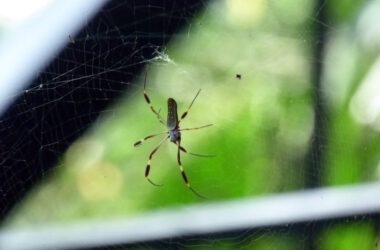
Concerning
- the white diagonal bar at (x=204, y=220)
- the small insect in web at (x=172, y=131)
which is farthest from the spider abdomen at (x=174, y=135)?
the white diagonal bar at (x=204, y=220)

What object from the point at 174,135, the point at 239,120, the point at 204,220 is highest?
the point at 239,120

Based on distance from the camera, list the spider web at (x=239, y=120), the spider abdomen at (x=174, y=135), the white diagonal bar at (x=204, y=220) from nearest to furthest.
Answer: the white diagonal bar at (x=204, y=220) < the spider web at (x=239, y=120) < the spider abdomen at (x=174, y=135)

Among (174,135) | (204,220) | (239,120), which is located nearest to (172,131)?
(174,135)

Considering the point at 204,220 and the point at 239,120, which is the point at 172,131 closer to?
the point at 239,120

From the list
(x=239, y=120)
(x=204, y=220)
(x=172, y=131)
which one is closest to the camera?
(x=204, y=220)

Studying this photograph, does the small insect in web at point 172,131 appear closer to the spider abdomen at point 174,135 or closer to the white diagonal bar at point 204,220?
the spider abdomen at point 174,135

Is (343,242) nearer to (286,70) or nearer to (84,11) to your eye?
(286,70)

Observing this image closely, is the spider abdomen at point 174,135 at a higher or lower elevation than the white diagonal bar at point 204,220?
higher

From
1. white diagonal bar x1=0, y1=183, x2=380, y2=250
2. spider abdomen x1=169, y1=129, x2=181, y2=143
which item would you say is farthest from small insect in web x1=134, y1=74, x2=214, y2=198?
white diagonal bar x1=0, y1=183, x2=380, y2=250
